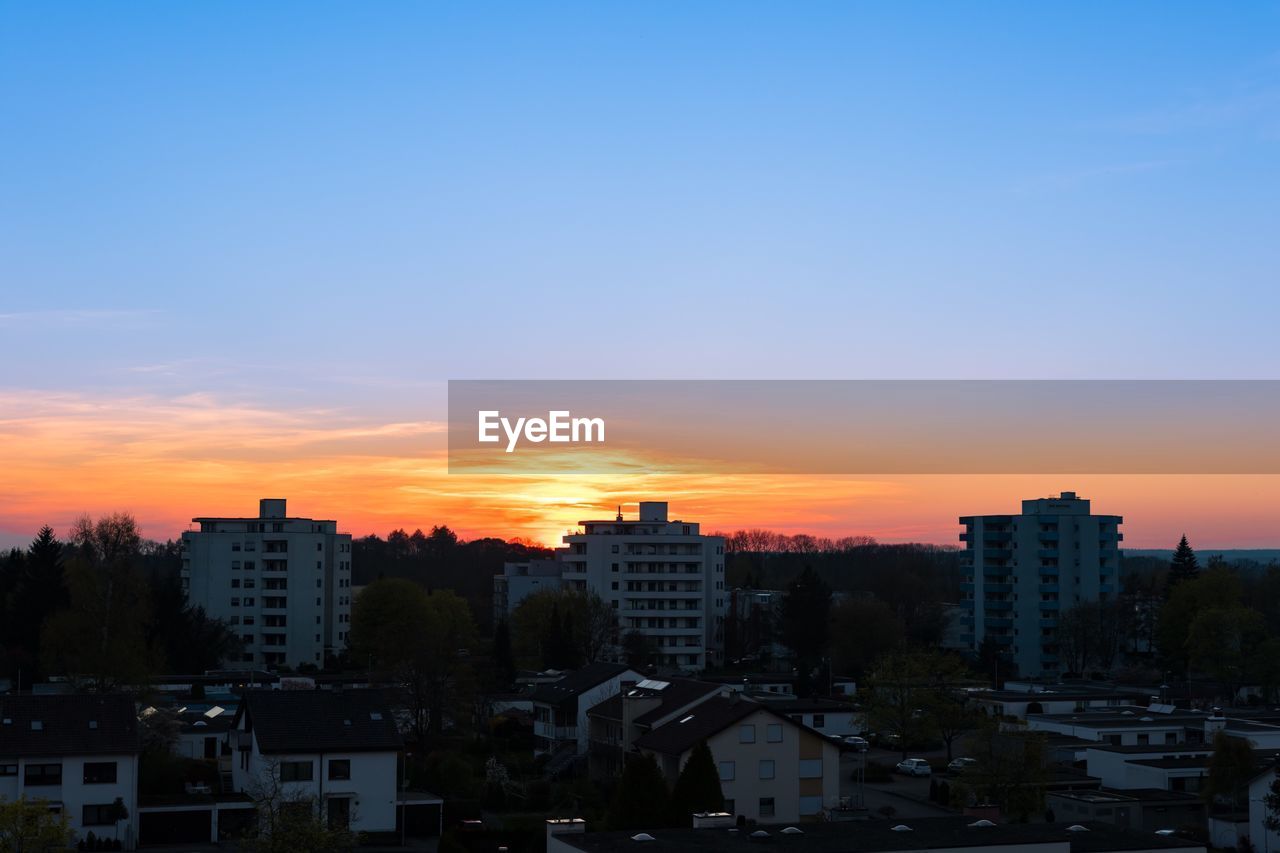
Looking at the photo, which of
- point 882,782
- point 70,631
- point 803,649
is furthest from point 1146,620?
point 70,631

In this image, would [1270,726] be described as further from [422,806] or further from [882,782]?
[422,806]

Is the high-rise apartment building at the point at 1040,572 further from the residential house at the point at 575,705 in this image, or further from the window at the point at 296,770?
the window at the point at 296,770

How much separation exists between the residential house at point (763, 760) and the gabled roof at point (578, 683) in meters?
11.2

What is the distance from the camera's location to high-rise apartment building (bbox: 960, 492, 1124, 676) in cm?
9769

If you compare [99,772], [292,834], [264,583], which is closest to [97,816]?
[99,772]

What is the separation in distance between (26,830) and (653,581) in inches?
2756

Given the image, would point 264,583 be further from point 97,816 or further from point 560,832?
point 560,832

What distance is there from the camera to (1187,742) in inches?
1976

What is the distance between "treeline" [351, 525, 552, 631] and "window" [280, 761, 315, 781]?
8081cm

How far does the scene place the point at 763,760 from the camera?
39.7 meters

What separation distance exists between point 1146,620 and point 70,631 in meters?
73.7

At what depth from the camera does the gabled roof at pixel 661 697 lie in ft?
145

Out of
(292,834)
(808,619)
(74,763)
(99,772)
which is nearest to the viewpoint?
(292,834)

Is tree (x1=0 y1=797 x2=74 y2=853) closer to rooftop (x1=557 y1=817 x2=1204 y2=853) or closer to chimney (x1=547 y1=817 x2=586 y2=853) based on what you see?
chimney (x1=547 y1=817 x2=586 y2=853)
